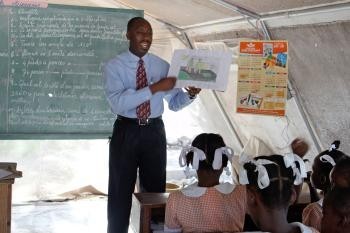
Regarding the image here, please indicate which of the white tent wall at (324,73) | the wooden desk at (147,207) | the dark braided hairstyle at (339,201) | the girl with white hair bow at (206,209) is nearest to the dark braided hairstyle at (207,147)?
the girl with white hair bow at (206,209)

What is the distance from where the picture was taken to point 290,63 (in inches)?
114

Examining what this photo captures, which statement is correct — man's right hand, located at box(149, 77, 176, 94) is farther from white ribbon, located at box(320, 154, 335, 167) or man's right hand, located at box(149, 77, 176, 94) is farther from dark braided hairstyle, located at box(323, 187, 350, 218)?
dark braided hairstyle, located at box(323, 187, 350, 218)

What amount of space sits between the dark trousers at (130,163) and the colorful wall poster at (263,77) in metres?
0.81

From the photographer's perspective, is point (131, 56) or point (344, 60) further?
point (131, 56)

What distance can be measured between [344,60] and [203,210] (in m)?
1.17

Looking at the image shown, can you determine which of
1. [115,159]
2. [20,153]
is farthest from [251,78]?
[20,153]

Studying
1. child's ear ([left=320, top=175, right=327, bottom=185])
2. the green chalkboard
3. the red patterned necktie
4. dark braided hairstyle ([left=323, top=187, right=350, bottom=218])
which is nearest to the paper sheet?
the red patterned necktie

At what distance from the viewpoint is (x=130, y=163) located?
2.55 m

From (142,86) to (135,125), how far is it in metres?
0.23

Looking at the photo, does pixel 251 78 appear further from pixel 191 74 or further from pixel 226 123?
pixel 226 123

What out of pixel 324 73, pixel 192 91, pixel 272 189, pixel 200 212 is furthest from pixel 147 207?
pixel 324 73

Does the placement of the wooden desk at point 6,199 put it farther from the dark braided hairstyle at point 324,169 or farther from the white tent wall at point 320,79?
the white tent wall at point 320,79

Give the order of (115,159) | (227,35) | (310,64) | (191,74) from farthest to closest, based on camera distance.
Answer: (227,35) → (310,64) → (115,159) → (191,74)

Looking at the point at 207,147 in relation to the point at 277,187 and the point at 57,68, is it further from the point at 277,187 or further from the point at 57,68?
the point at 57,68
